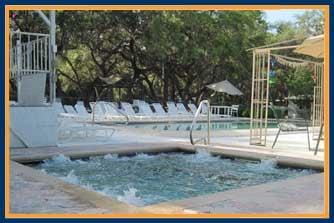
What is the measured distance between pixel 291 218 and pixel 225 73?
73.6ft

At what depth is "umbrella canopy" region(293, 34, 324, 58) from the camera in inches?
294

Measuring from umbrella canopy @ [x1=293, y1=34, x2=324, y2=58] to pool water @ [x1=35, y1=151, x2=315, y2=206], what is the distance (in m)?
2.09

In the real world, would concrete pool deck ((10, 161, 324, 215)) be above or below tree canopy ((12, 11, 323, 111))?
below

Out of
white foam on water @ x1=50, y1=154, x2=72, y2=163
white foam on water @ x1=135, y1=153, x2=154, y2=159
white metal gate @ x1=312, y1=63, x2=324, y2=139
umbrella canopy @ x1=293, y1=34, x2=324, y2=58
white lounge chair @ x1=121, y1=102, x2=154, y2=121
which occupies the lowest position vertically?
white foam on water @ x1=135, y1=153, x2=154, y2=159

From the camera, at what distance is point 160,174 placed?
23.4 ft

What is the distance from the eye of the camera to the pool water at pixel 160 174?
19.4 feet

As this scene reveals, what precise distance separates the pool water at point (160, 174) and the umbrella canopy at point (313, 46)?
209 cm

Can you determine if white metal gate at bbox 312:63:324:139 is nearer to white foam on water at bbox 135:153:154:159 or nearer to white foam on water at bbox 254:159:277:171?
white foam on water at bbox 254:159:277:171

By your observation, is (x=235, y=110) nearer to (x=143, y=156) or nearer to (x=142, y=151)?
(x=142, y=151)

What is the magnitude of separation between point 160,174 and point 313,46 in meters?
3.41

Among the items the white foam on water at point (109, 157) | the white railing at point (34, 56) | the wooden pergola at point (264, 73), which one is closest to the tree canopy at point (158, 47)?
the wooden pergola at point (264, 73)

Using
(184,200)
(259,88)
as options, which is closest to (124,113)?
(259,88)

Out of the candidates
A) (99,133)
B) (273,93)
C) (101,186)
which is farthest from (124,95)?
(101,186)

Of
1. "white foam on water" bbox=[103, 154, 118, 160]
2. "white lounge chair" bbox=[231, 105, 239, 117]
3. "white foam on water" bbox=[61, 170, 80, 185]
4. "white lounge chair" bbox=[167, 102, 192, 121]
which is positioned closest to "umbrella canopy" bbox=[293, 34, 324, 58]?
"white foam on water" bbox=[103, 154, 118, 160]
